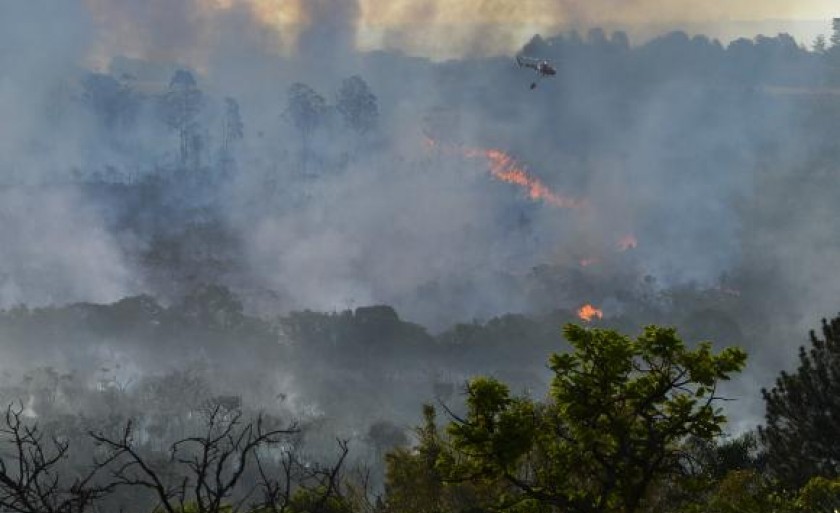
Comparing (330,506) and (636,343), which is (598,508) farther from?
(330,506)

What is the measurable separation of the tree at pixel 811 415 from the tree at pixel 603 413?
13.8 m

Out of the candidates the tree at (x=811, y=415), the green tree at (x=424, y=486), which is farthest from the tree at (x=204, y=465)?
the tree at (x=811, y=415)

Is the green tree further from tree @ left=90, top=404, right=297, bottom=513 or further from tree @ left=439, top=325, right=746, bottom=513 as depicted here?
tree @ left=439, top=325, right=746, bottom=513

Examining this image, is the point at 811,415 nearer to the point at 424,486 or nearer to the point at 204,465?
the point at 424,486

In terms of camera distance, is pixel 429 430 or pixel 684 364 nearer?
pixel 684 364

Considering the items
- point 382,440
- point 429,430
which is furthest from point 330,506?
point 382,440

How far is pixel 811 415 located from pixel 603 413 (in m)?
15.9

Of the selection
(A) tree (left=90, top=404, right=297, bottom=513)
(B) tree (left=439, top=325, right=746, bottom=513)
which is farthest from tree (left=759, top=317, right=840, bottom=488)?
(A) tree (left=90, top=404, right=297, bottom=513)

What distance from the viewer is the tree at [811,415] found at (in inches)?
1025

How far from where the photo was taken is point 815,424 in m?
26.5

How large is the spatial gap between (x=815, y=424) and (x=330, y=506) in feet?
70.0

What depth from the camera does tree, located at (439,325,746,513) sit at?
1454cm

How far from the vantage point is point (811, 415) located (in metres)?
26.8

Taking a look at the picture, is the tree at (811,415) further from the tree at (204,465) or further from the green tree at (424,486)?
the tree at (204,465)
